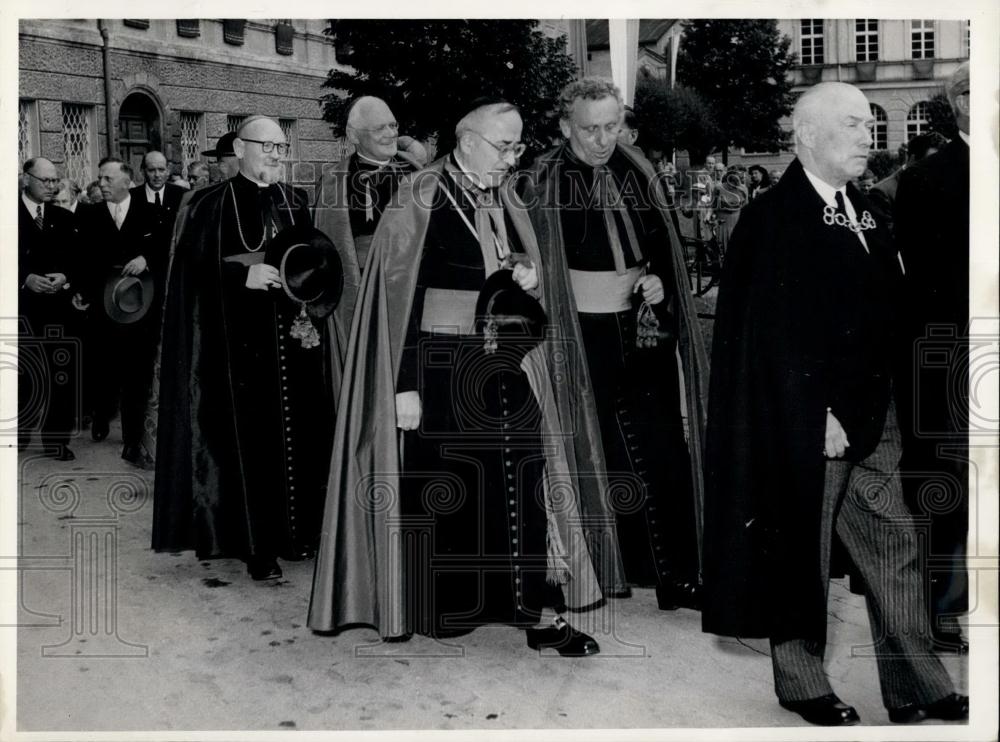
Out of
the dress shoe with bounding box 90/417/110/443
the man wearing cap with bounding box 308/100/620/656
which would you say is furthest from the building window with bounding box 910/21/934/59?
the dress shoe with bounding box 90/417/110/443

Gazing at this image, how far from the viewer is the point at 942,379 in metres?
5.80

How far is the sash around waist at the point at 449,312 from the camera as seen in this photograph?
5.77 m

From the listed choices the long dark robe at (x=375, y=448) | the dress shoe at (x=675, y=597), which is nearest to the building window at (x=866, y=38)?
the long dark robe at (x=375, y=448)

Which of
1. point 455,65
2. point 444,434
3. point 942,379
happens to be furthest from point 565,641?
point 455,65

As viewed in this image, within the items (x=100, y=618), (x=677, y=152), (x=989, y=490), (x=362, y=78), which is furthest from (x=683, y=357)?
(x=100, y=618)

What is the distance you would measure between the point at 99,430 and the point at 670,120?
2.72m

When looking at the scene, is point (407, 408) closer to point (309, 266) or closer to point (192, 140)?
point (309, 266)

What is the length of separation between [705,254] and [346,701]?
223cm

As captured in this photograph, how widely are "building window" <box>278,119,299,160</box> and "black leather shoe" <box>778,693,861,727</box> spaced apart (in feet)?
→ 10.1

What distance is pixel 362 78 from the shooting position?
6250mm

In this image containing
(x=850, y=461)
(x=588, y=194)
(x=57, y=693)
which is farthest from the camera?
(x=588, y=194)

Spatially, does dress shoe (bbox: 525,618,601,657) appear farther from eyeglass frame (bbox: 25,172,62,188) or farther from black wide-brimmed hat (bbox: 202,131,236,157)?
eyeglass frame (bbox: 25,172,62,188)

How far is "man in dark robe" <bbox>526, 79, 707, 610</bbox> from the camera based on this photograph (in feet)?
20.2

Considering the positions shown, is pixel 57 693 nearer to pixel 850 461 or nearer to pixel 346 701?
pixel 346 701
